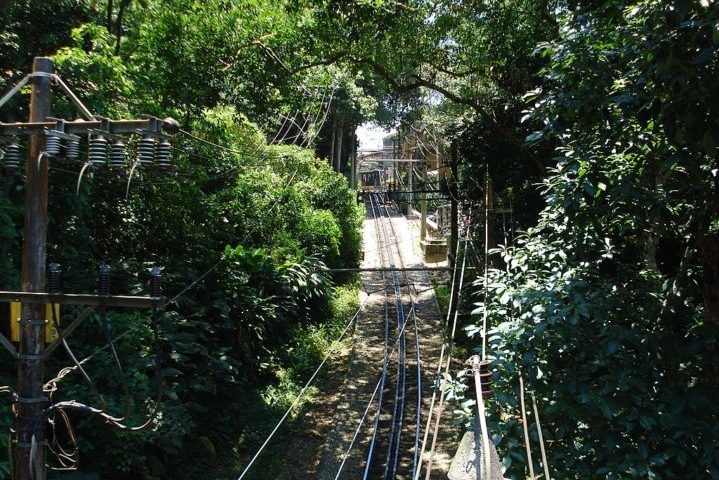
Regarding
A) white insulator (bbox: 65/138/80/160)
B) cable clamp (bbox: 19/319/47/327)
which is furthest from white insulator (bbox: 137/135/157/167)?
cable clamp (bbox: 19/319/47/327)

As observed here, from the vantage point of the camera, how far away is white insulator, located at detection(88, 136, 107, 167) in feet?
12.5

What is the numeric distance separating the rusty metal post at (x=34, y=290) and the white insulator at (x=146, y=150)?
617 mm

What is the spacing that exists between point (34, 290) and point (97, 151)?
3.21 ft

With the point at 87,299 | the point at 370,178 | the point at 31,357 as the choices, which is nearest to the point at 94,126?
the point at 87,299

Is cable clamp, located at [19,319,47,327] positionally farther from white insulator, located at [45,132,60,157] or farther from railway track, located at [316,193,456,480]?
railway track, located at [316,193,456,480]

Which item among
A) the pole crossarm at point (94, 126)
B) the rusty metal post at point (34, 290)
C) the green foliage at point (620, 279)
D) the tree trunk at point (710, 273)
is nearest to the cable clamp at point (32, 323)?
the rusty metal post at point (34, 290)

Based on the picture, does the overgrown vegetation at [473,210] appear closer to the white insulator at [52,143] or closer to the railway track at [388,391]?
the white insulator at [52,143]

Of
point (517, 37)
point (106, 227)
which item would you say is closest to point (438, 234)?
point (517, 37)

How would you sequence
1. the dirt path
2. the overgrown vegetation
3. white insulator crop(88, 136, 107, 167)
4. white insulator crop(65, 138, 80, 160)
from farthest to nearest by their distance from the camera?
the dirt path < the overgrown vegetation < white insulator crop(65, 138, 80, 160) < white insulator crop(88, 136, 107, 167)

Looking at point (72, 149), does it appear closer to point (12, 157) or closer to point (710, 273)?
point (12, 157)

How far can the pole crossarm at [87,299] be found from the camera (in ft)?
12.1

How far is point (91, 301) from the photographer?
3760 millimetres

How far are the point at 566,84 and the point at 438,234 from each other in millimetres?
22837

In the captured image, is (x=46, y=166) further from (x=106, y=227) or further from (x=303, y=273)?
(x=303, y=273)
